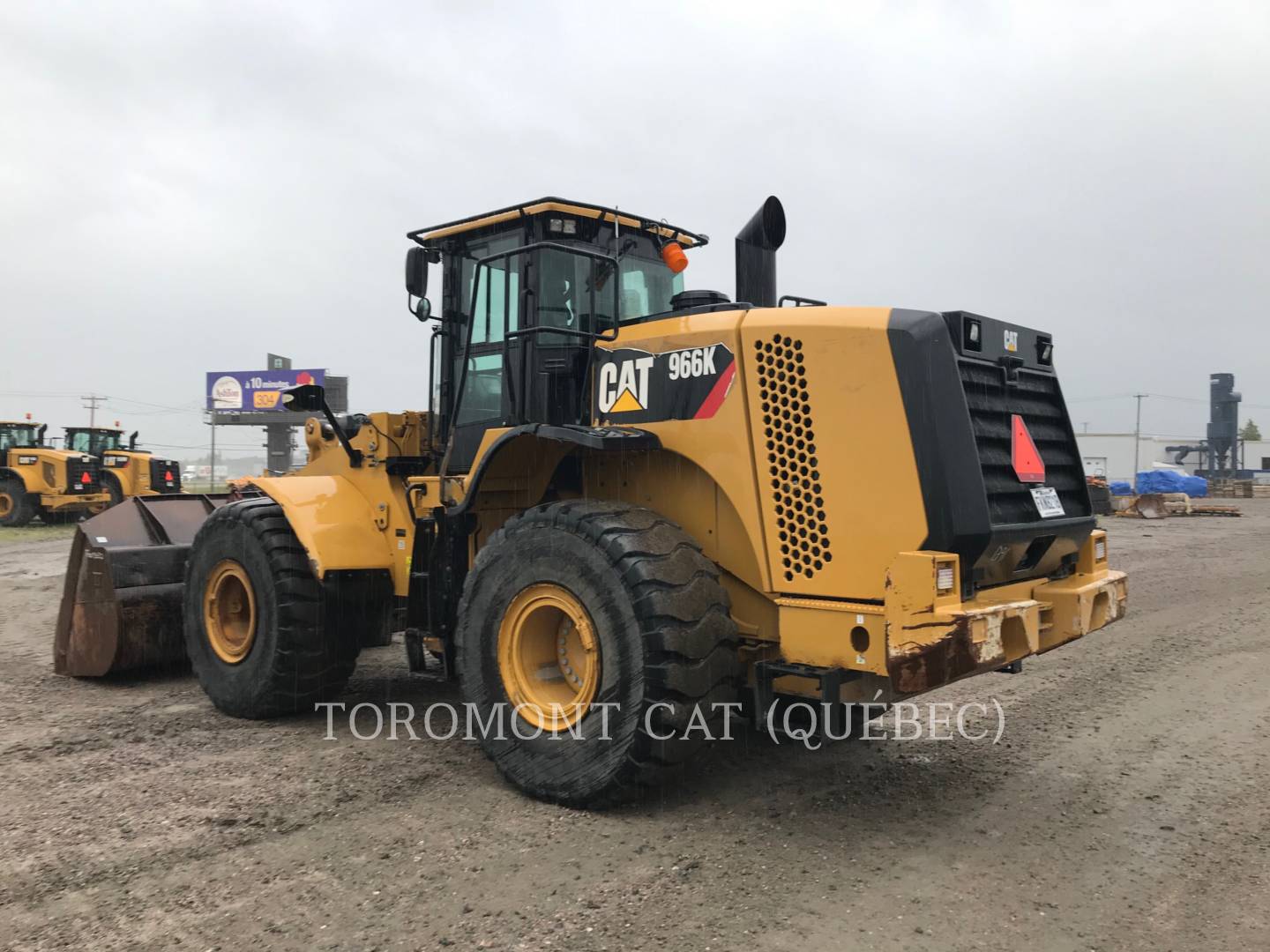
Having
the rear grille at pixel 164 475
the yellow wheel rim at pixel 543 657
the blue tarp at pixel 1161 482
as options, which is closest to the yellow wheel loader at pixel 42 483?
the rear grille at pixel 164 475

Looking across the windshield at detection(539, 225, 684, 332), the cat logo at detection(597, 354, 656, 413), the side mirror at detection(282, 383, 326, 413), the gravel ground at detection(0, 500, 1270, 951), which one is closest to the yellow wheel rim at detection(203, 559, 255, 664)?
the gravel ground at detection(0, 500, 1270, 951)

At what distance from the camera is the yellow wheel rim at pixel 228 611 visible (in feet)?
20.4

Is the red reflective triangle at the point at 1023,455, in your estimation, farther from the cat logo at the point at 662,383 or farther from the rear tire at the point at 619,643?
the rear tire at the point at 619,643

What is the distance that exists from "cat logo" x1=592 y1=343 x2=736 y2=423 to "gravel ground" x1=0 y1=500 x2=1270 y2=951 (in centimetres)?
178

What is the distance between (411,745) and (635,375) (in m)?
2.42

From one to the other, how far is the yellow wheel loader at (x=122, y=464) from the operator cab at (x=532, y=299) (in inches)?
895

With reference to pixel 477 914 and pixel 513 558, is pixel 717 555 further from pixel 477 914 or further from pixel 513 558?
pixel 477 914

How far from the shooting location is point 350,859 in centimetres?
379

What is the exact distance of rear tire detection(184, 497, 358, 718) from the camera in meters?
5.86

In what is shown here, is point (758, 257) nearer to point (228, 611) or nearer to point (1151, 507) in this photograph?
point (228, 611)

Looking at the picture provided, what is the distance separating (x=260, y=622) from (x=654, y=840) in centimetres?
313

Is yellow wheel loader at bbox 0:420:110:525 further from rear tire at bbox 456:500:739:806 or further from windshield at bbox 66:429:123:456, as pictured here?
rear tire at bbox 456:500:739:806

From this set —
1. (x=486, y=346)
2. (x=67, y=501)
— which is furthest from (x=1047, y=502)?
(x=67, y=501)

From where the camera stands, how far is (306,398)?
580 centimetres
